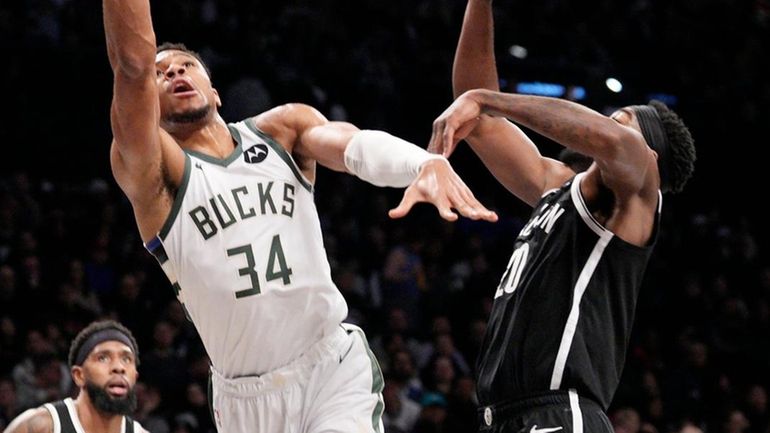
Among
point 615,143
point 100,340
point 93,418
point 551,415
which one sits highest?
point 615,143

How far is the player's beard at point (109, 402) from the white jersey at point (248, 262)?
2.06m

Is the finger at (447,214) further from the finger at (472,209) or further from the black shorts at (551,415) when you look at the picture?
the black shorts at (551,415)

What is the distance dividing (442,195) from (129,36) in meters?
1.40

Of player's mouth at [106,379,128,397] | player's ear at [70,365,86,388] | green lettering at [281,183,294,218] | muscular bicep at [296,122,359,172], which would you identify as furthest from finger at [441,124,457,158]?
player's ear at [70,365,86,388]

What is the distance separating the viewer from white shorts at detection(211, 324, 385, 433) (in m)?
4.69

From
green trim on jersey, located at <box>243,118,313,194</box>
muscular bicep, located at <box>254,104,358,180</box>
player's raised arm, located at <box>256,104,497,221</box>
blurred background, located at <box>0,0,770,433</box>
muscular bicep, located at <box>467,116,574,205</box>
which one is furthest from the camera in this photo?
blurred background, located at <box>0,0,770,433</box>

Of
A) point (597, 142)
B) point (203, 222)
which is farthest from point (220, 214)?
point (597, 142)

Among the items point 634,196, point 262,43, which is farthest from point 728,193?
point 634,196

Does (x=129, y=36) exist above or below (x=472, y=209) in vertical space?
above

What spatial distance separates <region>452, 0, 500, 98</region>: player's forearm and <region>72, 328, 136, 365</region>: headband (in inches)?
100

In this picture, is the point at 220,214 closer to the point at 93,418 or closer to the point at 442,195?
the point at 442,195

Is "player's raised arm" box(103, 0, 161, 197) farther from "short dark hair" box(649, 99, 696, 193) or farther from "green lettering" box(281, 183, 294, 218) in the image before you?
Result: "short dark hair" box(649, 99, 696, 193)

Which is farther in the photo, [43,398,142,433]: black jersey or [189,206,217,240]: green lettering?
[43,398,142,433]: black jersey

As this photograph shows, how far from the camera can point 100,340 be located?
696 centimetres
